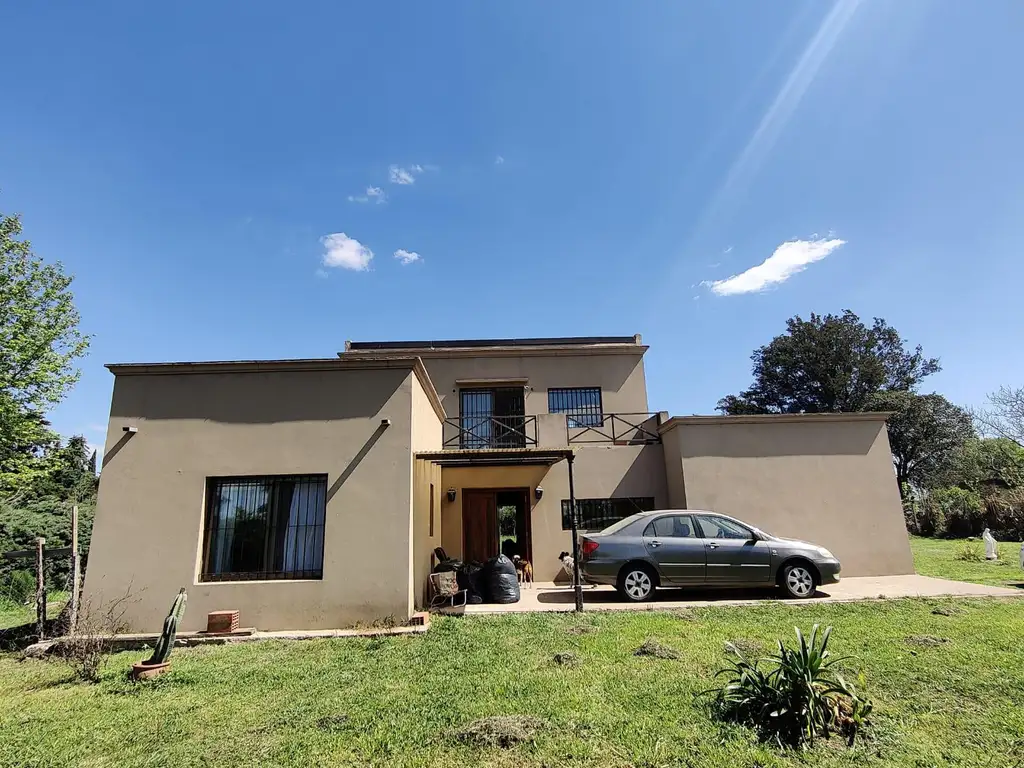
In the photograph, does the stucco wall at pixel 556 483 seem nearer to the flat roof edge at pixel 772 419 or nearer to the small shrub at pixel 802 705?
the flat roof edge at pixel 772 419

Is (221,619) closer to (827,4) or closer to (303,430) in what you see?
(303,430)

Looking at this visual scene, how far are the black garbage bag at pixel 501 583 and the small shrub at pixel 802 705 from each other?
5.73m

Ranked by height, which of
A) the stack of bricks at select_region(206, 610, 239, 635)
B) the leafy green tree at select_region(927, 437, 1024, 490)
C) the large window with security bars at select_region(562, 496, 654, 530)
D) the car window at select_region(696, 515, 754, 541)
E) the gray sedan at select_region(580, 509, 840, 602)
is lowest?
the stack of bricks at select_region(206, 610, 239, 635)

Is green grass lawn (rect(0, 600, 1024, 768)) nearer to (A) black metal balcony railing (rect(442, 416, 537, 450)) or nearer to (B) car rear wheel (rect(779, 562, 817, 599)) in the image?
(B) car rear wheel (rect(779, 562, 817, 599))

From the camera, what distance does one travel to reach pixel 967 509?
2114cm

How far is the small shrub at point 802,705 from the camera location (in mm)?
3426

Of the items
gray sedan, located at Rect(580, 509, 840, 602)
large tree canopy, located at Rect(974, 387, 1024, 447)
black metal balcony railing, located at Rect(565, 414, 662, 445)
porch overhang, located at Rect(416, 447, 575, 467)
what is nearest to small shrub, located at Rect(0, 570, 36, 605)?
porch overhang, located at Rect(416, 447, 575, 467)

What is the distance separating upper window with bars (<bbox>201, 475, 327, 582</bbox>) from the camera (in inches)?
295

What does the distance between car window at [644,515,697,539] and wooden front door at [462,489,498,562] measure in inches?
203

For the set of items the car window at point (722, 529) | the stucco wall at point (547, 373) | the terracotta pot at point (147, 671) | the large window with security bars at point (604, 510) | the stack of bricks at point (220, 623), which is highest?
the stucco wall at point (547, 373)

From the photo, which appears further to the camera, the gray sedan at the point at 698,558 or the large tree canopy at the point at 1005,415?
the large tree canopy at the point at 1005,415

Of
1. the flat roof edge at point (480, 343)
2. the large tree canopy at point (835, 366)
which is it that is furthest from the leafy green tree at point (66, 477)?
the large tree canopy at point (835, 366)

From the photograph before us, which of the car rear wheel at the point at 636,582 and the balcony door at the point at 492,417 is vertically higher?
the balcony door at the point at 492,417

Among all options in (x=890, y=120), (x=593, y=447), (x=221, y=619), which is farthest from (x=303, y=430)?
(x=890, y=120)
